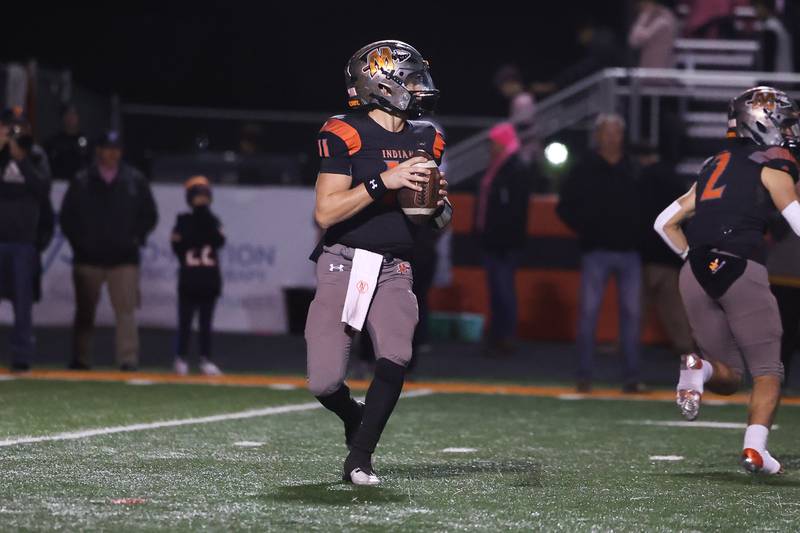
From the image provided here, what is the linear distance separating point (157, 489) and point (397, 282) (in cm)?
Result: 136

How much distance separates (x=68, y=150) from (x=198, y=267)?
404 cm

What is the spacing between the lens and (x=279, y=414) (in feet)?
33.2

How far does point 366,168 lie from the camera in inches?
273

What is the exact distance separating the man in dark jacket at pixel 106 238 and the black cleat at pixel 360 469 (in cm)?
665

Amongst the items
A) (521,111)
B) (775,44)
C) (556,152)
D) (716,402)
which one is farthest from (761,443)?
(775,44)

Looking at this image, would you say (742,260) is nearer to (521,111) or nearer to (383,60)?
(383,60)

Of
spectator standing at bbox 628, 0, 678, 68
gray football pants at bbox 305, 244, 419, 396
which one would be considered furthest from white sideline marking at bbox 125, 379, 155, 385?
spectator standing at bbox 628, 0, 678, 68

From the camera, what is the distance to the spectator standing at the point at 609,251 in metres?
12.1

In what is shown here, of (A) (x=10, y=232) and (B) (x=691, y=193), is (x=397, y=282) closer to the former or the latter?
(B) (x=691, y=193)

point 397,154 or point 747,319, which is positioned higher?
point 397,154

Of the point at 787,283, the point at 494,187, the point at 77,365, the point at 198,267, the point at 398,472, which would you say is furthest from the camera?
the point at 494,187

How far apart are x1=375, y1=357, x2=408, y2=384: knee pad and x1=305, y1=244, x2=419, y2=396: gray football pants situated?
0.02 meters

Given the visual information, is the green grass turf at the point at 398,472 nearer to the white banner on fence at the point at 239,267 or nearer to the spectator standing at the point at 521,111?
the white banner on fence at the point at 239,267

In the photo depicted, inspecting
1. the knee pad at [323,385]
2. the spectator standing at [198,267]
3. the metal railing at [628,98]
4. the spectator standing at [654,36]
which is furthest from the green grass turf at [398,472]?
the spectator standing at [654,36]
